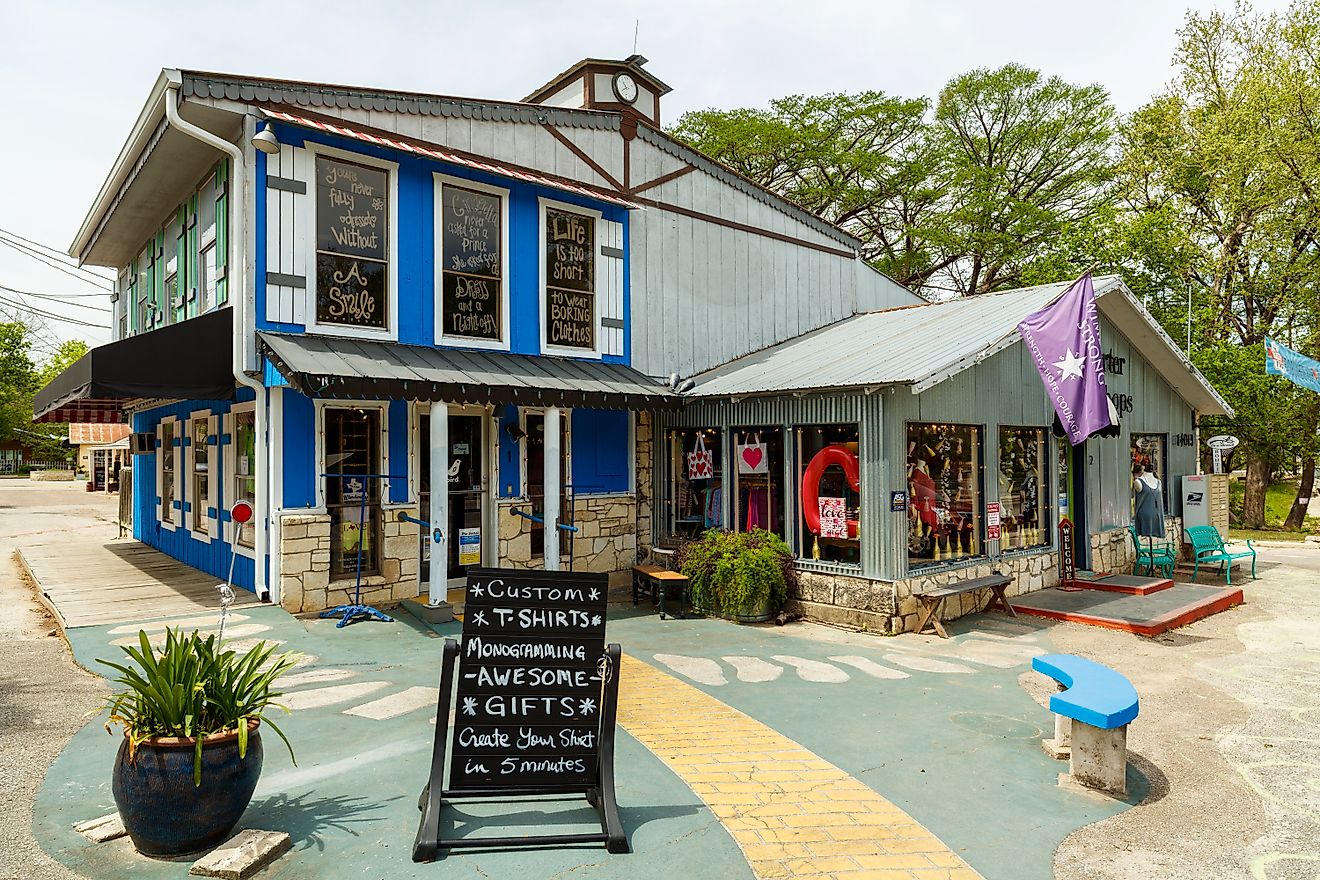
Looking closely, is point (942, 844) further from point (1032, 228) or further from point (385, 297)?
point (1032, 228)

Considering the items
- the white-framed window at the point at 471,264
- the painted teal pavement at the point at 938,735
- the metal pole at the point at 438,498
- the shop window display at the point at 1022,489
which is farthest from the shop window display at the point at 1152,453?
the metal pole at the point at 438,498

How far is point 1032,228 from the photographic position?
28.4 meters

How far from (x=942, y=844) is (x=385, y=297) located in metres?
8.21

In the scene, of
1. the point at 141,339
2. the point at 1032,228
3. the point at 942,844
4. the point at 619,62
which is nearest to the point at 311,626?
the point at 141,339

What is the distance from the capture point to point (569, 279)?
38.0ft

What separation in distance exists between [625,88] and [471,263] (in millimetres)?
4258

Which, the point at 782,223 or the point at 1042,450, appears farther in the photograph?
the point at 782,223

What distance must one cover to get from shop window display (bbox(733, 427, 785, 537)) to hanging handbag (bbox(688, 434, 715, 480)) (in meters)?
0.54

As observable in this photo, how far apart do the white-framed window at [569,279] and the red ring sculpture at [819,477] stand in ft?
11.9

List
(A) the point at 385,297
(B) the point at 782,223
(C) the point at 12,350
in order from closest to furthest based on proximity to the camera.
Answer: (A) the point at 385,297, (B) the point at 782,223, (C) the point at 12,350

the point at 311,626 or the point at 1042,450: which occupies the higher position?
the point at 1042,450

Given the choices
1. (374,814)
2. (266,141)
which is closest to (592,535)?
(266,141)

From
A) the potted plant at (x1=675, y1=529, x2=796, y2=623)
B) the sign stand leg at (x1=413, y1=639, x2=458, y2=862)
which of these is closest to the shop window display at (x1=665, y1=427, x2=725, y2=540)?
the potted plant at (x1=675, y1=529, x2=796, y2=623)

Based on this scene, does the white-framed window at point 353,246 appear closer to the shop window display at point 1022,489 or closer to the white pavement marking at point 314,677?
the white pavement marking at point 314,677
